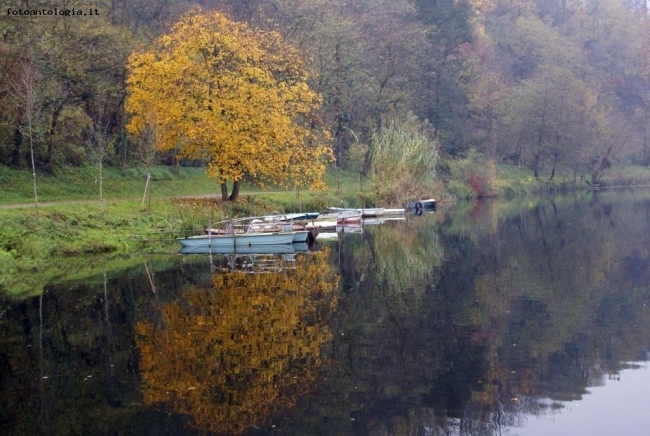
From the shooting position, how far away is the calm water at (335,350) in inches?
504

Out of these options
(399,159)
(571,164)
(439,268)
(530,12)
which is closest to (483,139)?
(571,164)

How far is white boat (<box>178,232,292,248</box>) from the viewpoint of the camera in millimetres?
34531

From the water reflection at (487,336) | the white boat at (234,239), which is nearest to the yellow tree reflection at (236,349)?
the water reflection at (487,336)

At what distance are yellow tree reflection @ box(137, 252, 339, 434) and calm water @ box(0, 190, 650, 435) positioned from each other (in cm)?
5

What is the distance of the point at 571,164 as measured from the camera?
92500mm

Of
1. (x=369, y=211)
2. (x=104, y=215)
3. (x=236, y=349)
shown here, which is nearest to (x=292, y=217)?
(x=104, y=215)

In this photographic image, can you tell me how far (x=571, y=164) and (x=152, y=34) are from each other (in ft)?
190

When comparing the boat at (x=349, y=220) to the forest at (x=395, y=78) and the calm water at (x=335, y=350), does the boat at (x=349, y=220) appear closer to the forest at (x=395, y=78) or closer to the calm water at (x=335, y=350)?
the forest at (x=395, y=78)

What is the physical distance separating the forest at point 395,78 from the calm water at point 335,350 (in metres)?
13.9

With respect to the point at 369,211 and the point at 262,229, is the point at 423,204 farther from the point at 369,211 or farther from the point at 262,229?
the point at 262,229

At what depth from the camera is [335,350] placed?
16.7 metres

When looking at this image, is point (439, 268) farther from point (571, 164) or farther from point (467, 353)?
point (571, 164)

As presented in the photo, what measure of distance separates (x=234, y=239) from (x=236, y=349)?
18103mm

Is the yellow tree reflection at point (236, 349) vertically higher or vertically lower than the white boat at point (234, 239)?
higher
